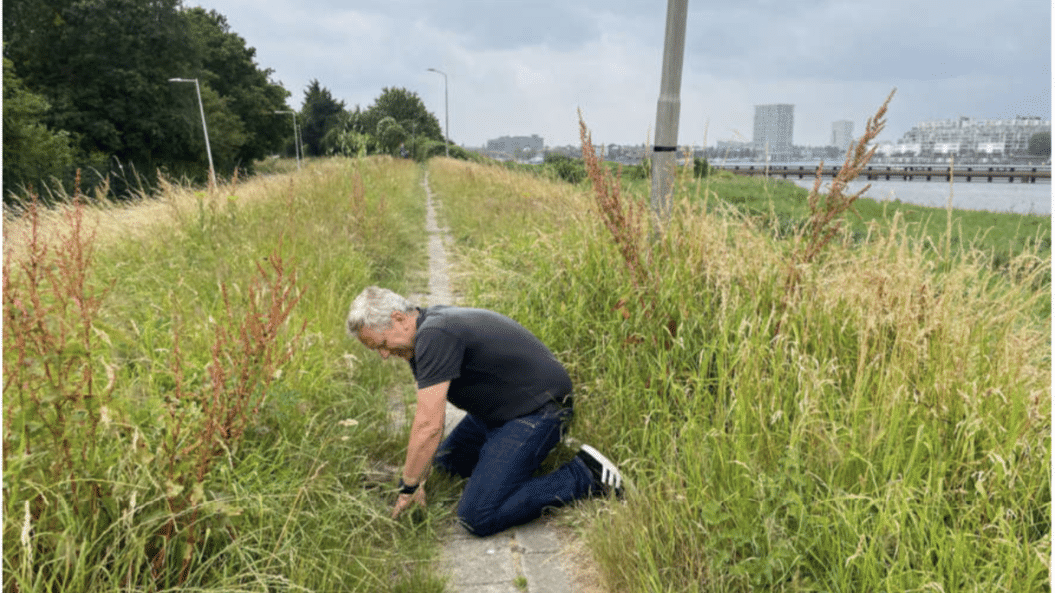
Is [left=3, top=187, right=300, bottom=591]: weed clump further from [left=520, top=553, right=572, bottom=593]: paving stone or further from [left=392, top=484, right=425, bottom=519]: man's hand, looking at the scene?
[left=520, top=553, right=572, bottom=593]: paving stone

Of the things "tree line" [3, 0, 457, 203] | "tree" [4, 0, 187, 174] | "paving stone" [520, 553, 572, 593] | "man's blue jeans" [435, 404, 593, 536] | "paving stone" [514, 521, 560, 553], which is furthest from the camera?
"tree" [4, 0, 187, 174]

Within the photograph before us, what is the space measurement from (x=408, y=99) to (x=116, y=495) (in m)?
38.8

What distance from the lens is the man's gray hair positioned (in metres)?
3.20

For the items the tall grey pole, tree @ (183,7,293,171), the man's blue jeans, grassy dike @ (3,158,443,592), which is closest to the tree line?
tree @ (183,7,293,171)

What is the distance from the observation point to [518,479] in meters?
3.30

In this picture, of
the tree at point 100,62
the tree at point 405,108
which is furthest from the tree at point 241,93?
the tree at point 405,108

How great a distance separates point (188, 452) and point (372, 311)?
43.2 inches

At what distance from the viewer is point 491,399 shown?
3537mm

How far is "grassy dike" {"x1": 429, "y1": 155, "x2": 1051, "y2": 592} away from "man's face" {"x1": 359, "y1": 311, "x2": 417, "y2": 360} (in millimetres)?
1153

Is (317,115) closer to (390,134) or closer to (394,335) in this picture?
(390,134)

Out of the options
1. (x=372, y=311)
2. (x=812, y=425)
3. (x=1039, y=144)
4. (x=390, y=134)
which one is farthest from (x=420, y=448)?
(x=390, y=134)

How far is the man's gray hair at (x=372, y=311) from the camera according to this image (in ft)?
10.5

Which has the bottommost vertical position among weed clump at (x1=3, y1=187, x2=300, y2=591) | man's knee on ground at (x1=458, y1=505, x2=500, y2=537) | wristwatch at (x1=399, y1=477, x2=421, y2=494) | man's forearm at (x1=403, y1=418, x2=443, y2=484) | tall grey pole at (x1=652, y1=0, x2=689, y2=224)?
man's knee on ground at (x1=458, y1=505, x2=500, y2=537)

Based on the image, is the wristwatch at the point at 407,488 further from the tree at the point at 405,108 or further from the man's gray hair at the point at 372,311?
the tree at the point at 405,108
